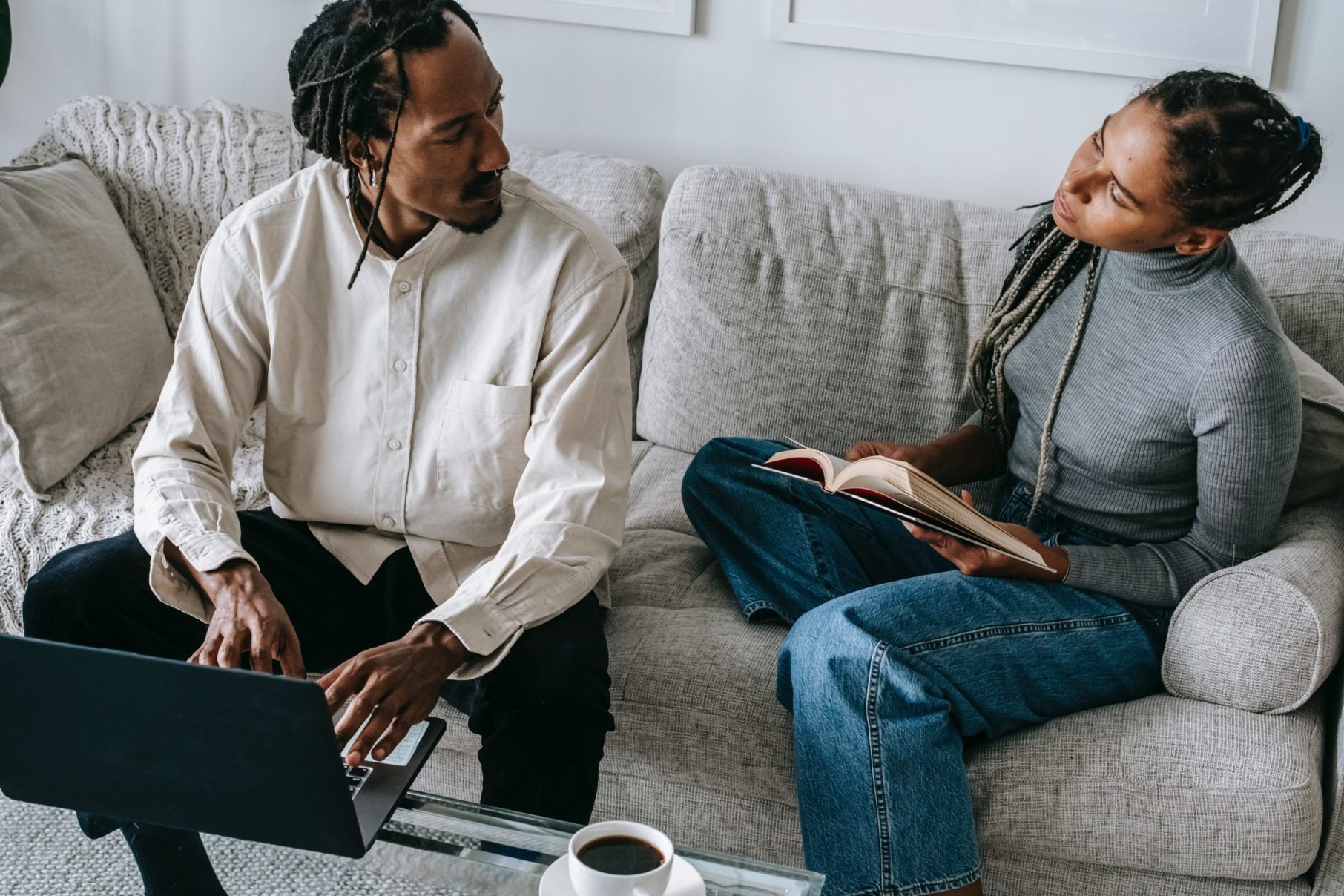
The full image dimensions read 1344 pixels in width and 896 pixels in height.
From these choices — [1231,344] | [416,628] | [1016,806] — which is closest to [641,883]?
[416,628]

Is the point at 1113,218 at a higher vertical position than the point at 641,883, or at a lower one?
higher

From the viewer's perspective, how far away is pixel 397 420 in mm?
1458

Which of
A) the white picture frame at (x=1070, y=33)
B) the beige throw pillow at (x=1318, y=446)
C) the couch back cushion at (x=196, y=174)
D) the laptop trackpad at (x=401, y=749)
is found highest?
the white picture frame at (x=1070, y=33)

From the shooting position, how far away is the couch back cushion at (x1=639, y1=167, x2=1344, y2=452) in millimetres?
1844

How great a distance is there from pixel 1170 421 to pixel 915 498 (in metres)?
0.35

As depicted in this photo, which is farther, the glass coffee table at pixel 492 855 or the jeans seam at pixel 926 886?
the jeans seam at pixel 926 886

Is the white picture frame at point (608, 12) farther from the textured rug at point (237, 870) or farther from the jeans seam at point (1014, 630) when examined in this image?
the textured rug at point (237, 870)

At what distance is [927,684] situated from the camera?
51.4 inches

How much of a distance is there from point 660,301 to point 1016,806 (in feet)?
3.15

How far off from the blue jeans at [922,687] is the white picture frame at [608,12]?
108 centimetres

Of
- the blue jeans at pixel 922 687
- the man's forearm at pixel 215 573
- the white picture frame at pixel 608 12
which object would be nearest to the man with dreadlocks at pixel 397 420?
the man's forearm at pixel 215 573

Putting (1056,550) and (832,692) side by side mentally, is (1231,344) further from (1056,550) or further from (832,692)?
(832,692)

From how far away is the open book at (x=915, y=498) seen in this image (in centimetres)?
129

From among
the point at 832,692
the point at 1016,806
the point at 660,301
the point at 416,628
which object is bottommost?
the point at 1016,806
